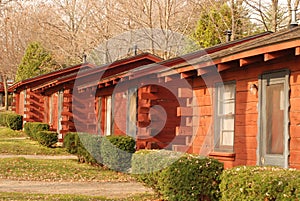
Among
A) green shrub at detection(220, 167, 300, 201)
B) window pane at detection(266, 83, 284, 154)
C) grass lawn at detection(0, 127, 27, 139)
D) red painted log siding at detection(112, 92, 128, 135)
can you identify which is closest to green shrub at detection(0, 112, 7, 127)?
grass lawn at detection(0, 127, 27, 139)

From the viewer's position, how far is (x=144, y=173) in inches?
462

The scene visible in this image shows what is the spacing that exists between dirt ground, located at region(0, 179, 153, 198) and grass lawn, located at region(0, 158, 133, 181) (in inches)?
33.8

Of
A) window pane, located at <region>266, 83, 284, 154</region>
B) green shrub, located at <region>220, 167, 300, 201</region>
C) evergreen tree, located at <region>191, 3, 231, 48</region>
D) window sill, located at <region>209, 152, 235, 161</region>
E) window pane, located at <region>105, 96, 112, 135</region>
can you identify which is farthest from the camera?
evergreen tree, located at <region>191, 3, 231, 48</region>

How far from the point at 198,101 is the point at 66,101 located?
43.1 feet

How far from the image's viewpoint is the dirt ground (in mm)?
13608

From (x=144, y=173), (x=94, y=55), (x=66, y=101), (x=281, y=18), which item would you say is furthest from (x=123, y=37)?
(x=144, y=173)

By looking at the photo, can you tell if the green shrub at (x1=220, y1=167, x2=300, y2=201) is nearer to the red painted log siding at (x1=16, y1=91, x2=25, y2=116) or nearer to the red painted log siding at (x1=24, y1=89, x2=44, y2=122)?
the red painted log siding at (x1=24, y1=89, x2=44, y2=122)

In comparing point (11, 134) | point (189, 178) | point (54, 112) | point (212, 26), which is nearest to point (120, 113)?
point (189, 178)

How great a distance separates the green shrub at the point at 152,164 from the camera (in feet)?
35.8

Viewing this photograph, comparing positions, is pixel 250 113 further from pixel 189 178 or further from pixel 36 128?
pixel 36 128

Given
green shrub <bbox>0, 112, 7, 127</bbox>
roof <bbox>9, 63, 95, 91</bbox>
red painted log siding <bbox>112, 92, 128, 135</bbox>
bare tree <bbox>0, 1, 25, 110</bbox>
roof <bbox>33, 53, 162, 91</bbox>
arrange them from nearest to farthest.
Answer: red painted log siding <bbox>112, 92, 128, 135</bbox> < roof <bbox>33, 53, 162, 91</bbox> < roof <bbox>9, 63, 95, 91</bbox> < green shrub <bbox>0, 112, 7, 127</bbox> < bare tree <bbox>0, 1, 25, 110</bbox>

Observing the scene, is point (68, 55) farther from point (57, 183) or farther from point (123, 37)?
point (57, 183)

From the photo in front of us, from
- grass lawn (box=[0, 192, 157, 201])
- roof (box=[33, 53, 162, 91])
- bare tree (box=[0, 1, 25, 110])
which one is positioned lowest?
grass lawn (box=[0, 192, 157, 201])

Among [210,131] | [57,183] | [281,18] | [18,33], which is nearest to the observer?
[210,131]
